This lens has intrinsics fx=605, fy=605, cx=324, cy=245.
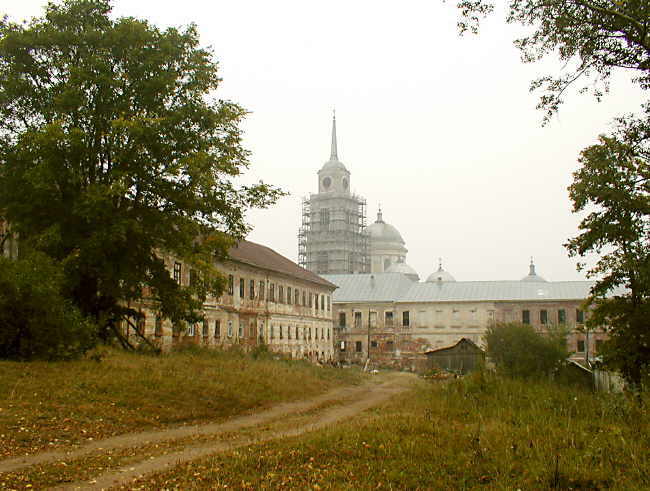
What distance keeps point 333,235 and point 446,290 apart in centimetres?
3143

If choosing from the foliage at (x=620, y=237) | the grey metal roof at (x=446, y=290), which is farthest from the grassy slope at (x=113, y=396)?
the grey metal roof at (x=446, y=290)

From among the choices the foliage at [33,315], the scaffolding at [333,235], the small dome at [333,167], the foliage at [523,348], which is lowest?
the foliage at [523,348]

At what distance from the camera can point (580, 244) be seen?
2000 centimetres

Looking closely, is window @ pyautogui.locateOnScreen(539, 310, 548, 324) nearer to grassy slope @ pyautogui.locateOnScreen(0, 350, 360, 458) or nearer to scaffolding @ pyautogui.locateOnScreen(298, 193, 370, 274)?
scaffolding @ pyautogui.locateOnScreen(298, 193, 370, 274)

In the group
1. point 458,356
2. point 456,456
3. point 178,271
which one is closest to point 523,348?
point 458,356

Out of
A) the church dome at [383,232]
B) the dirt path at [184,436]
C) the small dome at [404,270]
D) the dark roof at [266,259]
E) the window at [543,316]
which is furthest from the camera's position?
the church dome at [383,232]

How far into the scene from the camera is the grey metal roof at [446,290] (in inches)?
2184

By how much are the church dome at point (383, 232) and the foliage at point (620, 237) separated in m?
76.2

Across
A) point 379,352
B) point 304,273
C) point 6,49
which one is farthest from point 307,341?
point 6,49

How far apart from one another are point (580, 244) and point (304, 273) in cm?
3329

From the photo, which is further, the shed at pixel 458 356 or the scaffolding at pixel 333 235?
the scaffolding at pixel 333 235

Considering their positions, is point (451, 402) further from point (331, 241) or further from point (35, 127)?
point (331, 241)

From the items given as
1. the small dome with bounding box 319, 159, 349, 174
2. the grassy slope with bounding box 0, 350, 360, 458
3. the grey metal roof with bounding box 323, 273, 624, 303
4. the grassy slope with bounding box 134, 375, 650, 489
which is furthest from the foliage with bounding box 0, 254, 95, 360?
the small dome with bounding box 319, 159, 349, 174

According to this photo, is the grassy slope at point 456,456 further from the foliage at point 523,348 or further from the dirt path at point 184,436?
the foliage at point 523,348
